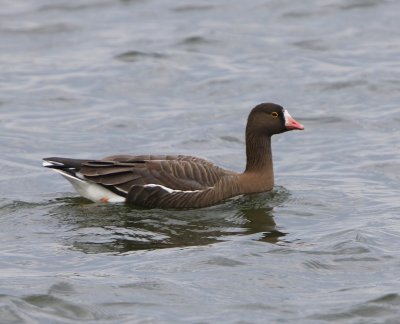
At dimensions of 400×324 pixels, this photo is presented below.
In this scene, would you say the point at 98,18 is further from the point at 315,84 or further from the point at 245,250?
the point at 245,250

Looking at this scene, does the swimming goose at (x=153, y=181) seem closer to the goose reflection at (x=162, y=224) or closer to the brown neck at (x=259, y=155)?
the goose reflection at (x=162, y=224)

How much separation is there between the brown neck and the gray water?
40 centimetres

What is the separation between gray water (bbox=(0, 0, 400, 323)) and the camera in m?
11.0

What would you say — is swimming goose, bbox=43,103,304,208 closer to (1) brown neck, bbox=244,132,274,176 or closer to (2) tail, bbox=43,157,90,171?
(2) tail, bbox=43,157,90,171

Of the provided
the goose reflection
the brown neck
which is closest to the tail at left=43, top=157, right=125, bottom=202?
the goose reflection

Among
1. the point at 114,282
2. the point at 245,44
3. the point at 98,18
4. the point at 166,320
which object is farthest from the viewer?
the point at 98,18

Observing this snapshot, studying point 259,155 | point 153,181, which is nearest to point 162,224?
point 153,181

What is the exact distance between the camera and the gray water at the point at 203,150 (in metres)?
11.0

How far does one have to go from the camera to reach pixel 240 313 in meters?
10.5

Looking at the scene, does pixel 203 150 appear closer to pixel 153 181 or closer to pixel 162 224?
pixel 153 181

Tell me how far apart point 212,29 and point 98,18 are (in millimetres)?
2777

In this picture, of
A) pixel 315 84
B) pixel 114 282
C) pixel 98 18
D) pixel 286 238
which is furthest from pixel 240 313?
pixel 98 18

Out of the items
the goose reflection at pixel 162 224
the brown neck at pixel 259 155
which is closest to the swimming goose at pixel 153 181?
the goose reflection at pixel 162 224

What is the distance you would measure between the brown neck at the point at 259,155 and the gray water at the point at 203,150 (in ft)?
1.32
